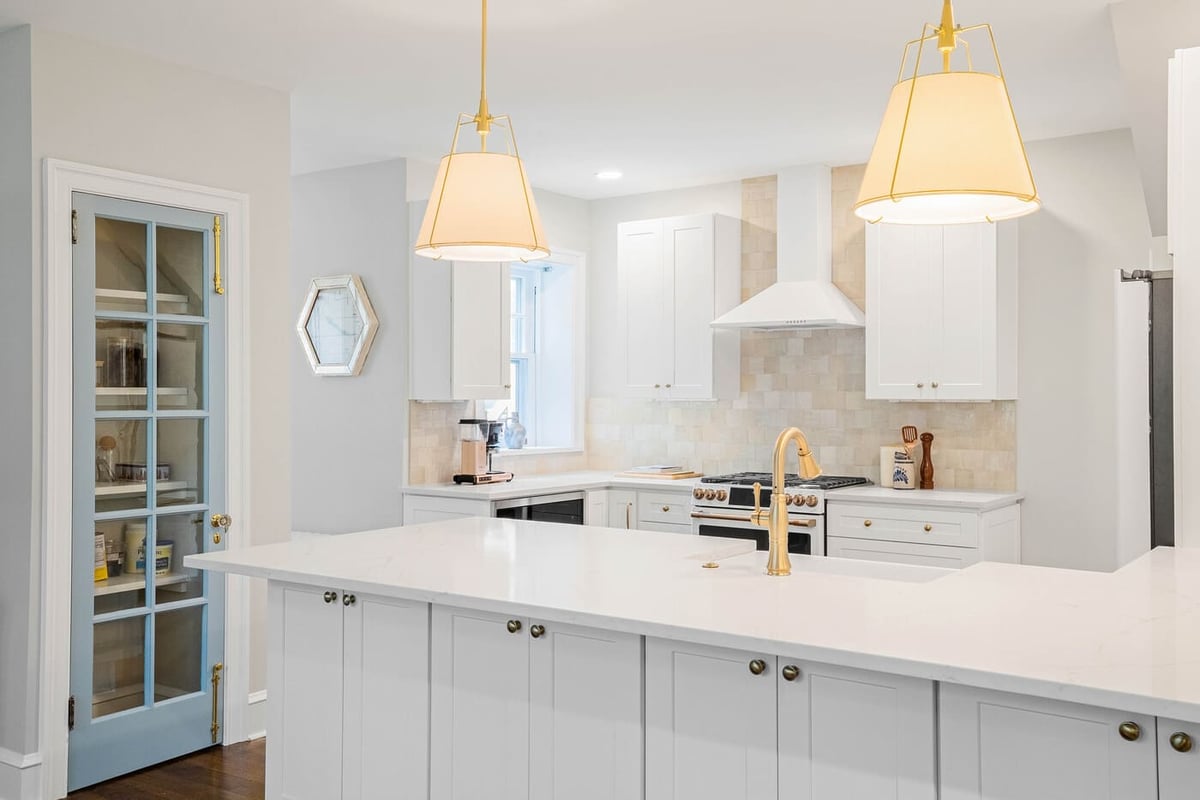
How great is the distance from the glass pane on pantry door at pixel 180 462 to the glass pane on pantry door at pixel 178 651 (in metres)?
0.44

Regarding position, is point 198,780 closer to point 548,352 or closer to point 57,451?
point 57,451

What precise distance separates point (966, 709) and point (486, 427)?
4167 mm

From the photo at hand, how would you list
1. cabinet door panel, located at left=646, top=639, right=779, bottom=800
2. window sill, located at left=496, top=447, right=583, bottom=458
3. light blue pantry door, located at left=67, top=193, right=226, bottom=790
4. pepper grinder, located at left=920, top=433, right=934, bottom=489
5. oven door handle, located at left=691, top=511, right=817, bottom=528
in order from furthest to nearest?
1. window sill, located at left=496, top=447, right=583, bottom=458
2. pepper grinder, located at left=920, top=433, right=934, bottom=489
3. oven door handle, located at left=691, top=511, right=817, bottom=528
4. light blue pantry door, located at left=67, top=193, right=226, bottom=790
5. cabinet door panel, located at left=646, top=639, right=779, bottom=800

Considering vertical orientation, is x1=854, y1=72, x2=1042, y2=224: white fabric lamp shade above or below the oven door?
above

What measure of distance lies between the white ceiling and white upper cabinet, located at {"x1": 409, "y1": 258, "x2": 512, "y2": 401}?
69 cm

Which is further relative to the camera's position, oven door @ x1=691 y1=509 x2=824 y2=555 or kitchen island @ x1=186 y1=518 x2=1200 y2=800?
oven door @ x1=691 y1=509 x2=824 y2=555

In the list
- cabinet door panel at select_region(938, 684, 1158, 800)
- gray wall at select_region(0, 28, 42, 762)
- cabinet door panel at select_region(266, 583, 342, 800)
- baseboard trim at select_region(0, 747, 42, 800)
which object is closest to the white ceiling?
gray wall at select_region(0, 28, 42, 762)

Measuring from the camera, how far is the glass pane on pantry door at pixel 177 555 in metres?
3.97

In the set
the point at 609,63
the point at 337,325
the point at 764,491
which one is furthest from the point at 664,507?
the point at 609,63

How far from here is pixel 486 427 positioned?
19.1 ft

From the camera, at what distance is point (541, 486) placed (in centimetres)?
554

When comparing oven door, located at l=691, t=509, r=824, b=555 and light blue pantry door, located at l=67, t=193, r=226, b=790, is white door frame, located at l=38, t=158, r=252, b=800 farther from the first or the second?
oven door, located at l=691, t=509, r=824, b=555

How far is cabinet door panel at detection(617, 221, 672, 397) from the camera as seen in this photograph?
5957 mm

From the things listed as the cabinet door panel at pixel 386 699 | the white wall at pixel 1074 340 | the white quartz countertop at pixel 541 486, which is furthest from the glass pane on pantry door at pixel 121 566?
the white wall at pixel 1074 340
